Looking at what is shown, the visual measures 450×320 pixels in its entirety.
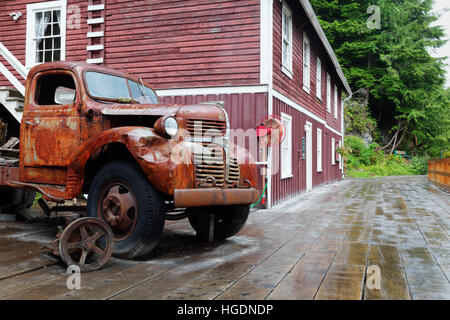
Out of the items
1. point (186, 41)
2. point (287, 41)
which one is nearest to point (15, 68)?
point (186, 41)

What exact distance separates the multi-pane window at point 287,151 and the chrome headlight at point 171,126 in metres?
6.54

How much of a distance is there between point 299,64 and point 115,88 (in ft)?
26.3

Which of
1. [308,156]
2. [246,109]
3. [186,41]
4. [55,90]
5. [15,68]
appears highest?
[186,41]

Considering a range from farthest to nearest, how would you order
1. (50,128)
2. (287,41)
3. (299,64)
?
(299,64)
(287,41)
(50,128)

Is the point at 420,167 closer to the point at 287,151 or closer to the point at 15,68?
the point at 287,151

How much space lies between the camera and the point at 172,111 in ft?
13.3

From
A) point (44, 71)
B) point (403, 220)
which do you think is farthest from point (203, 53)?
A: point (403, 220)

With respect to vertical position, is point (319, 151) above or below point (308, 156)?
above

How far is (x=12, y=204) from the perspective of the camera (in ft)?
21.4

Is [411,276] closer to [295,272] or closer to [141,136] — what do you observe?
[295,272]

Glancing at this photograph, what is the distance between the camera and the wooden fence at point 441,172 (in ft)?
43.4

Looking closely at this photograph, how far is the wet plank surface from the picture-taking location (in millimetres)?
2992

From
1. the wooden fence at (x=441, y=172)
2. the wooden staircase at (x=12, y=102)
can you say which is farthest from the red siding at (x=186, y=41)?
the wooden fence at (x=441, y=172)
